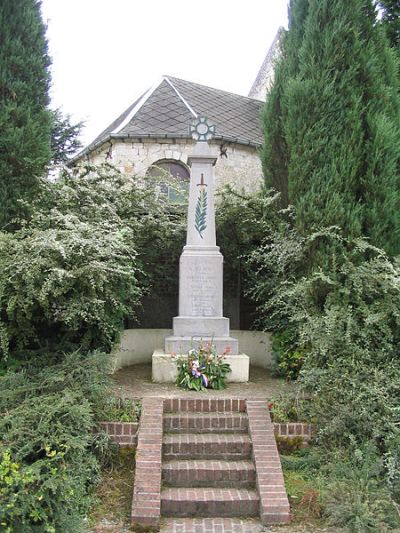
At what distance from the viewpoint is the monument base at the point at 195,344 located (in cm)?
759

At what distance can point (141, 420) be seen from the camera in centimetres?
567

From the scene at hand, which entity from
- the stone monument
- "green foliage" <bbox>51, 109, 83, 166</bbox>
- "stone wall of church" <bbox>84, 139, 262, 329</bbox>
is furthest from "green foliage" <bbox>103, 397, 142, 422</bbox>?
"green foliage" <bbox>51, 109, 83, 166</bbox>

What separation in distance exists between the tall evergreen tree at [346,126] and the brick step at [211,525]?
4097mm

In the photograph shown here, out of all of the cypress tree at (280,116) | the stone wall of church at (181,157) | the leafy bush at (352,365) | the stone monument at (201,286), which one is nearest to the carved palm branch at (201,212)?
the stone monument at (201,286)

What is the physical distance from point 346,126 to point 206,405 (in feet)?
14.5

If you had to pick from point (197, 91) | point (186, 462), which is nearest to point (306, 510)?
point (186, 462)

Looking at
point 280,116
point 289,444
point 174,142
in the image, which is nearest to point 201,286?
point 289,444

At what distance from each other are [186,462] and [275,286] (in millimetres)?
4005

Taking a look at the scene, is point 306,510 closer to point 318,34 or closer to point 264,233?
point 264,233

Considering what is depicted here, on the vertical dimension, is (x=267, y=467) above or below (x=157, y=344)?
below

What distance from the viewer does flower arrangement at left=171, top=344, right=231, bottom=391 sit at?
6.98 metres

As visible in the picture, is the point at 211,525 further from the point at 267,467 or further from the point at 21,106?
the point at 21,106

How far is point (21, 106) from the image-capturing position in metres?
7.86

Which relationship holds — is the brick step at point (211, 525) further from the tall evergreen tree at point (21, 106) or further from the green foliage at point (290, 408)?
the tall evergreen tree at point (21, 106)
